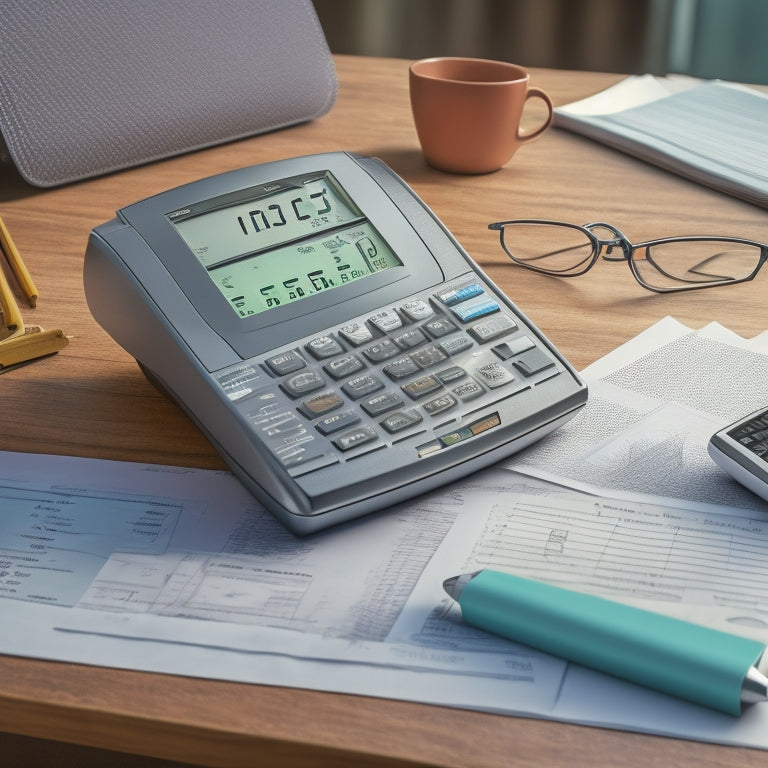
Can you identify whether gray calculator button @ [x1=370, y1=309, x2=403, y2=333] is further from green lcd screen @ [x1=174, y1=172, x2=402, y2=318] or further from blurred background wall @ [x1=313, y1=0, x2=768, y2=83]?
blurred background wall @ [x1=313, y1=0, x2=768, y2=83]

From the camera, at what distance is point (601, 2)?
183 centimetres

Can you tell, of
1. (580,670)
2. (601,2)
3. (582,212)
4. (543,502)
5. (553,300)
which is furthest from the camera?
(601,2)

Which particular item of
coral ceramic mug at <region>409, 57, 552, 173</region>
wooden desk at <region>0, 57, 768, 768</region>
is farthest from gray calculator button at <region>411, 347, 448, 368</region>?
coral ceramic mug at <region>409, 57, 552, 173</region>

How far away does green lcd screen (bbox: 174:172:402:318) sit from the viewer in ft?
1.76

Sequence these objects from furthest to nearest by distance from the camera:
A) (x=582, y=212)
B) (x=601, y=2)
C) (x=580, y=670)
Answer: (x=601, y=2)
(x=582, y=212)
(x=580, y=670)

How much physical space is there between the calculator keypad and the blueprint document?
0.04 m

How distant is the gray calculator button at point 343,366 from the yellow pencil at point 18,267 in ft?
0.87

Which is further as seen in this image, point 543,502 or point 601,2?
point 601,2

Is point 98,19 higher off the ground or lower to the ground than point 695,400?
higher

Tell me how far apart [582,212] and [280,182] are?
33cm

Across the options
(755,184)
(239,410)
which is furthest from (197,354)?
(755,184)

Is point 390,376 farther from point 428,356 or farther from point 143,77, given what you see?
point 143,77

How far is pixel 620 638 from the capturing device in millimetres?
378

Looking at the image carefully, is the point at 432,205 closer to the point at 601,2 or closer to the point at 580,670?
the point at 580,670
